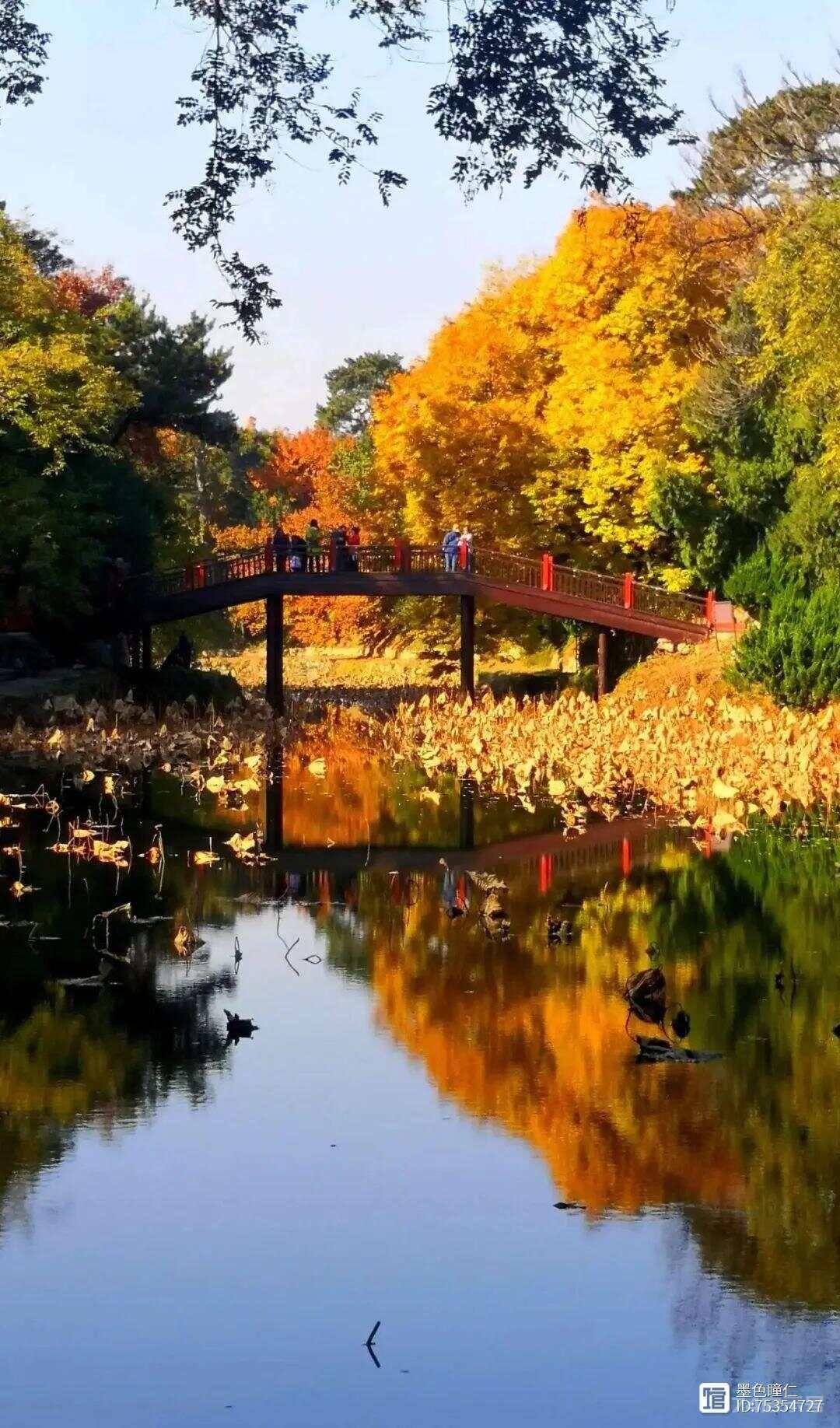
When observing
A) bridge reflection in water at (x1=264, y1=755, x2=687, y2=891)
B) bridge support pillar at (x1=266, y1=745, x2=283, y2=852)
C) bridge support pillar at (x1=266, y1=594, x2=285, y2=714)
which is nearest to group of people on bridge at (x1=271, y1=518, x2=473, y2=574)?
bridge support pillar at (x1=266, y1=594, x2=285, y2=714)

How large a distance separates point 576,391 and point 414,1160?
38.2 metres

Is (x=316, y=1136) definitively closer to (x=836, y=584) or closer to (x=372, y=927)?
(x=372, y=927)

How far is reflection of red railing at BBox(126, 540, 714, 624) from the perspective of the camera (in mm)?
46562

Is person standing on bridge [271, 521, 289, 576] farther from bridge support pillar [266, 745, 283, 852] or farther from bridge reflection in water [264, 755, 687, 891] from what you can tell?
bridge reflection in water [264, 755, 687, 891]

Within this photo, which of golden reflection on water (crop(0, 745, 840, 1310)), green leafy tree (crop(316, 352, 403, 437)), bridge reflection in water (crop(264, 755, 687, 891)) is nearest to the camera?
golden reflection on water (crop(0, 745, 840, 1310))

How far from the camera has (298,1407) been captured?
29.8 ft

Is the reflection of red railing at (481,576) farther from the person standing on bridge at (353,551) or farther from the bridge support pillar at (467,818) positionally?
the bridge support pillar at (467,818)

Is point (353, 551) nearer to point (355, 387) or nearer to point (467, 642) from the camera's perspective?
point (467, 642)

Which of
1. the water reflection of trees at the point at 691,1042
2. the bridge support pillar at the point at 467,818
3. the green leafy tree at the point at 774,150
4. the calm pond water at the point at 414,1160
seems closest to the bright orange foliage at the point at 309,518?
the green leafy tree at the point at 774,150

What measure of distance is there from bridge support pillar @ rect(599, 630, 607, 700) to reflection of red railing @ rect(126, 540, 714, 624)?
→ 4.47ft

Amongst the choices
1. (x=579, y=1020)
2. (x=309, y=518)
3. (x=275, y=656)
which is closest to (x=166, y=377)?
(x=275, y=656)

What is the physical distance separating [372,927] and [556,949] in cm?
251

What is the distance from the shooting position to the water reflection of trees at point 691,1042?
11.7m

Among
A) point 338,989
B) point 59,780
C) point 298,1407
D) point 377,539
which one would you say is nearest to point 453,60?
point 338,989
